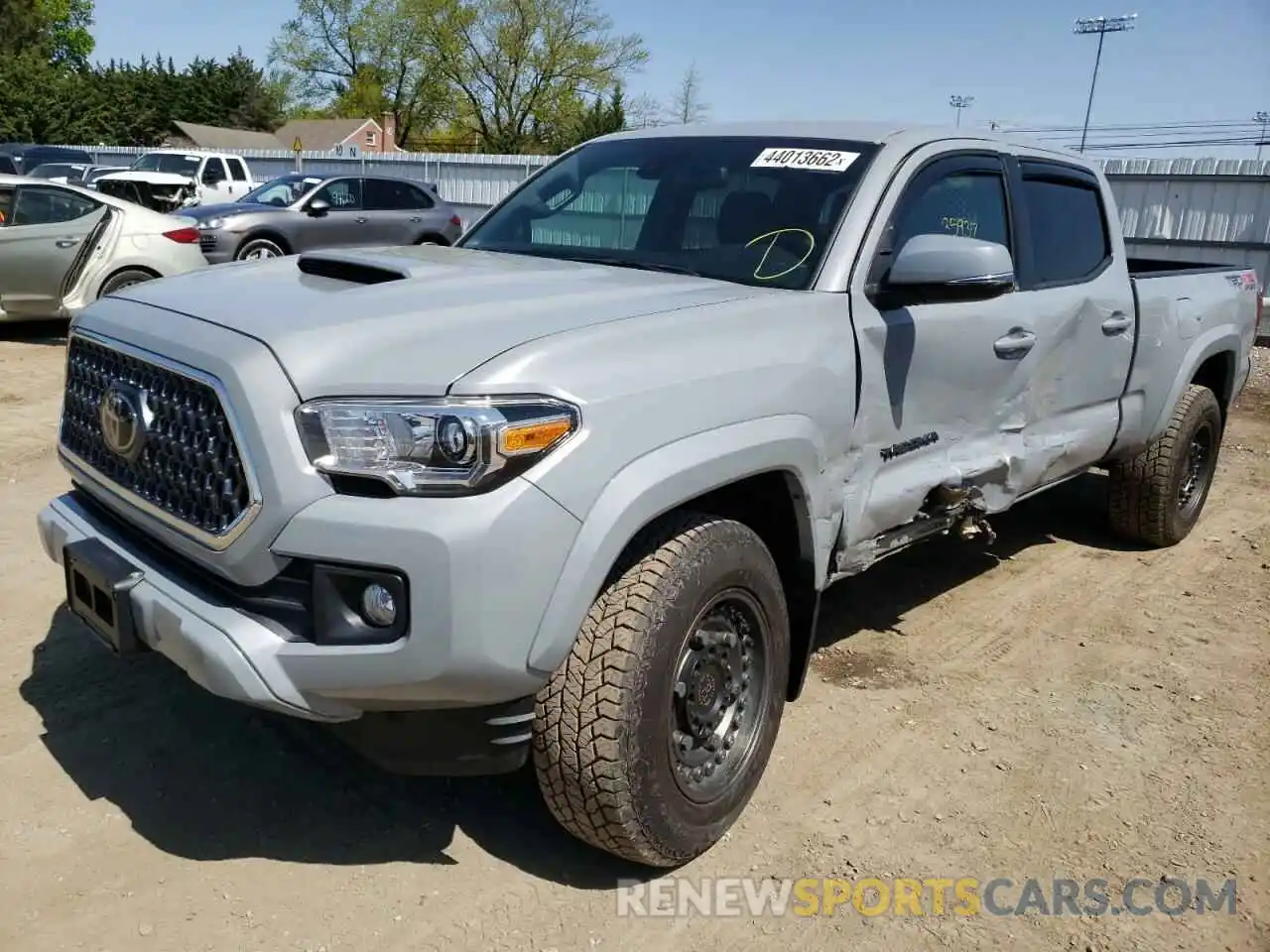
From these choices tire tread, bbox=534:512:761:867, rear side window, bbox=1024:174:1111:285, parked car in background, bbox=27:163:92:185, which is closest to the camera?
tire tread, bbox=534:512:761:867

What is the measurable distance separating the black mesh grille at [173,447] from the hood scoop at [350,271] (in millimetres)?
581

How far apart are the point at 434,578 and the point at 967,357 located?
223 cm

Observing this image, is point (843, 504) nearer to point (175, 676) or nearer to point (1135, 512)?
point (175, 676)

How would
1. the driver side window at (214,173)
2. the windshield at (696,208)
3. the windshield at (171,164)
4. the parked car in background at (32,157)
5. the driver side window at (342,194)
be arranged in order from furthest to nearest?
the windshield at (171,164), the driver side window at (214,173), the parked car in background at (32,157), the driver side window at (342,194), the windshield at (696,208)

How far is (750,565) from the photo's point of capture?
9.21 ft

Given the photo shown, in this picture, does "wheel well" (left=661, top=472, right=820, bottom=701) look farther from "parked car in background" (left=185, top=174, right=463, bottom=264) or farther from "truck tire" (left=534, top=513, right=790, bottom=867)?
"parked car in background" (left=185, top=174, right=463, bottom=264)

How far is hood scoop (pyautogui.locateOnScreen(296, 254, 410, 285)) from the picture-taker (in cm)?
298

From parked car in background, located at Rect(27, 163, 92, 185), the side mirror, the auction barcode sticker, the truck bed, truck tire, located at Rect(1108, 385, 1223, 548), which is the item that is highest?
the auction barcode sticker

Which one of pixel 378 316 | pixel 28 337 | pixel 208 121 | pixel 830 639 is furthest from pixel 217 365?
pixel 208 121

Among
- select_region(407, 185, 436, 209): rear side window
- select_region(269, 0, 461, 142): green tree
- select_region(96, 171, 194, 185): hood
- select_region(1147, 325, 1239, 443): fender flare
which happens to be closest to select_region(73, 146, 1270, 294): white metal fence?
select_region(1147, 325, 1239, 443): fender flare

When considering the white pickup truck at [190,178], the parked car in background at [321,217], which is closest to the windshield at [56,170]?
the white pickup truck at [190,178]

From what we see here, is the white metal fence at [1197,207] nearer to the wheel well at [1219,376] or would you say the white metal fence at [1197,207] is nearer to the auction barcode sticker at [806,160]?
the wheel well at [1219,376]

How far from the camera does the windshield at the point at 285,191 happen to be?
51.0ft

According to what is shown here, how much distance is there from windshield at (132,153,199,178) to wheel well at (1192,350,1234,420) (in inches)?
818
